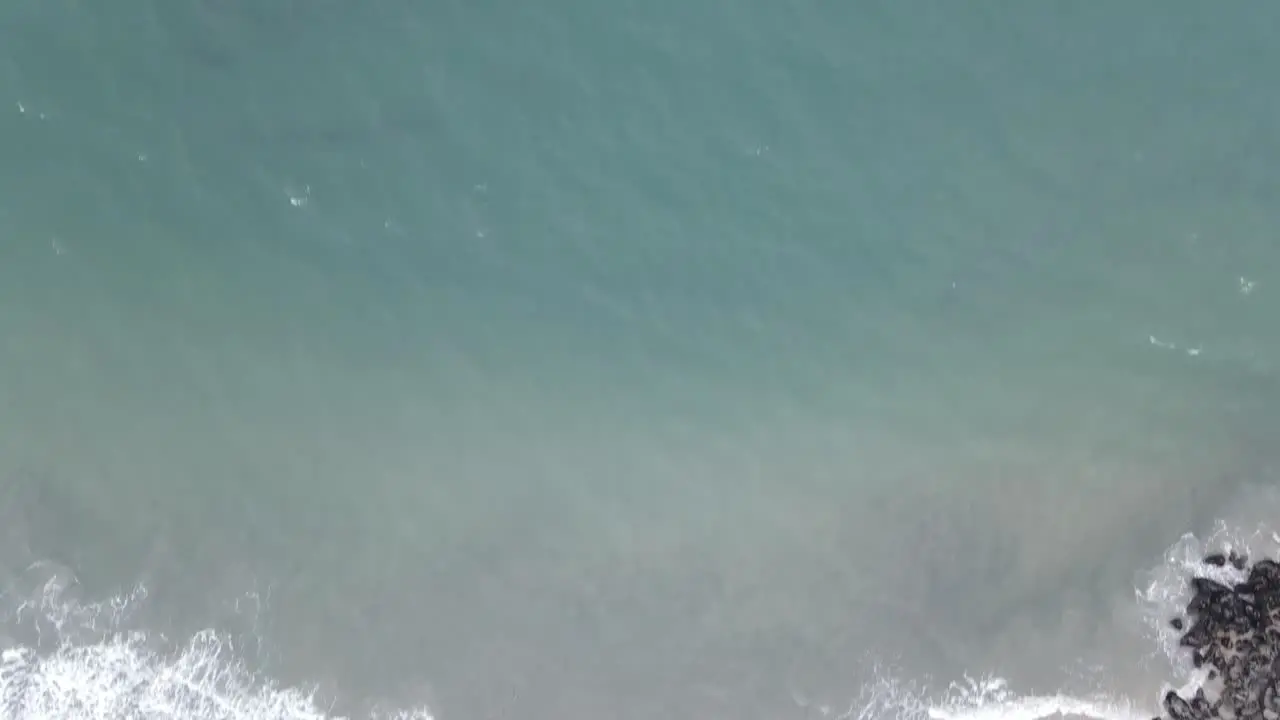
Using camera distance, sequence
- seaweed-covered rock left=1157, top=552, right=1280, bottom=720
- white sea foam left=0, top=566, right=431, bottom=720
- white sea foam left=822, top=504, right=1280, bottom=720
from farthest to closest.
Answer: white sea foam left=822, top=504, right=1280, bottom=720, seaweed-covered rock left=1157, top=552, right=1280, bottom=720, white sea foam left=0, top=566, right=431, bottom=720

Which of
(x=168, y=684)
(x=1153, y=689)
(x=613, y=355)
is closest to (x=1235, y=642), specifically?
(x=1153, y=689)

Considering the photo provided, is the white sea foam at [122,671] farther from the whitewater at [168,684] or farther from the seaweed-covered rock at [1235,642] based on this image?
the seaweed-covered rock at [1235,642]

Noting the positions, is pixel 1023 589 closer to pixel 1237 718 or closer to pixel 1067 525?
pixel 1067 525

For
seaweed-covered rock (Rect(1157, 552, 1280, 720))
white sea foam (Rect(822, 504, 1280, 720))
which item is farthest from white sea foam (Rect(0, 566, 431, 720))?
seaweed-covered rock (Rect(1157, 552, 1280, 720))

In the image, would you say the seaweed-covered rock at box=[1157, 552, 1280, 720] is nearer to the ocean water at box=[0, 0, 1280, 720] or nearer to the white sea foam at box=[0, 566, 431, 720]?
the ocean water at box=[0, 0, 1280, 720]

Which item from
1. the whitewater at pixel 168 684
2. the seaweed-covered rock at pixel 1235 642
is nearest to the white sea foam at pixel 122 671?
the whitewater at pixel 168 684

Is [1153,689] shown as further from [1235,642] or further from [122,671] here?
[122,671]

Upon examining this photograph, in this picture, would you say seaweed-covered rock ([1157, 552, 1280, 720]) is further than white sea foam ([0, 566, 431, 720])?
Yes
